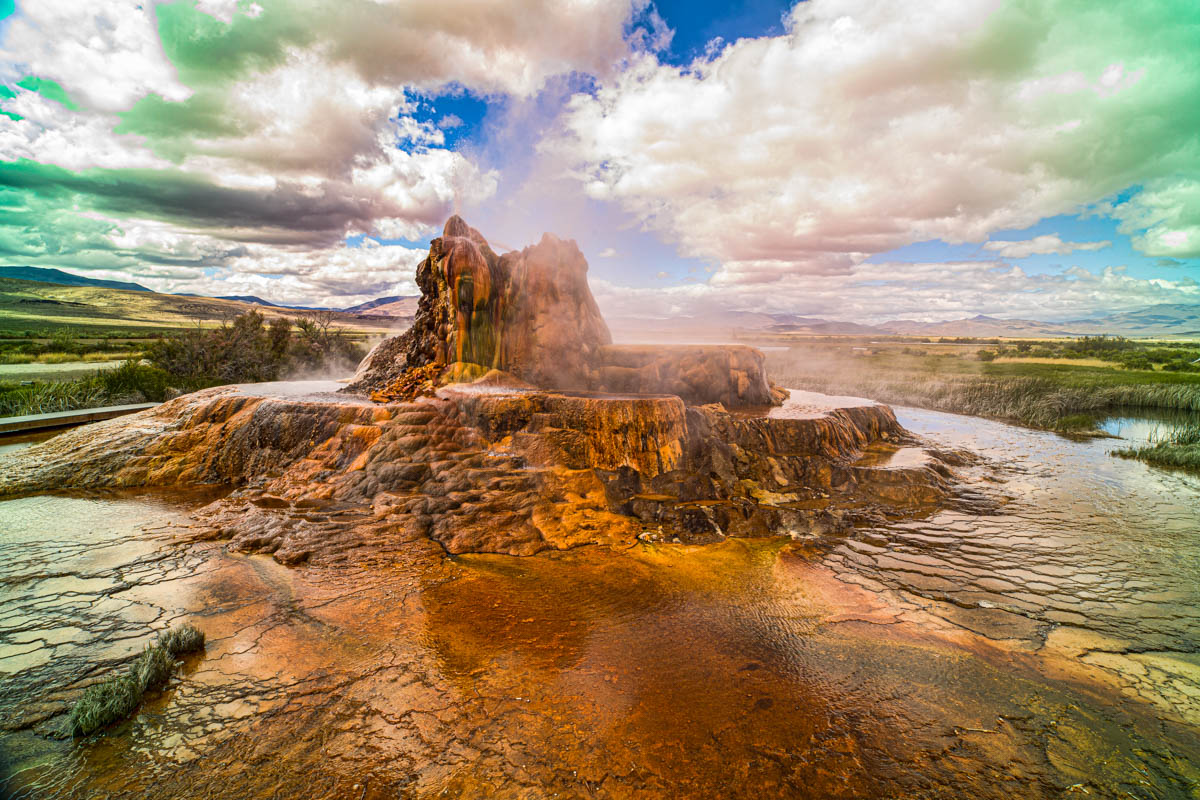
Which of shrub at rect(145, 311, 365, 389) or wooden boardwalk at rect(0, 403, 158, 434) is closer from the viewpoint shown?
wooden boardwalk at rect(0, 403, 158, 434)

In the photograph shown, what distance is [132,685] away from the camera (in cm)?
381

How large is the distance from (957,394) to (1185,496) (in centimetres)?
1222

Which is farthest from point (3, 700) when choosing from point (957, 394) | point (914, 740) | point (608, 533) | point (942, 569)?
point (957, 394)

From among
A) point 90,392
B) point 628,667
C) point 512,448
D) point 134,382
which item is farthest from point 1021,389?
point 90,392

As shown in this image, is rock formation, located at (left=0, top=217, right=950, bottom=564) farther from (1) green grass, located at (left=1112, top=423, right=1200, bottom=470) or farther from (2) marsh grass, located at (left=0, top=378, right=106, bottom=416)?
(2) marsh grass, located at (left=0, top=378, right=106, bottom=416)

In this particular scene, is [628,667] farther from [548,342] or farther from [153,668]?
[548,342]

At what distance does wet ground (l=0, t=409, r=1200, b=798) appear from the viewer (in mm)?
3279

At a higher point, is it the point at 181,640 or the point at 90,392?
the point at 90,392

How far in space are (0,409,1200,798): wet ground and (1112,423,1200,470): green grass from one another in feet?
19.9

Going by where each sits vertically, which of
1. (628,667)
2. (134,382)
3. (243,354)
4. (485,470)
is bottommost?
(628,667)

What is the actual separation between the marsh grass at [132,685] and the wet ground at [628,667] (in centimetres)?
15

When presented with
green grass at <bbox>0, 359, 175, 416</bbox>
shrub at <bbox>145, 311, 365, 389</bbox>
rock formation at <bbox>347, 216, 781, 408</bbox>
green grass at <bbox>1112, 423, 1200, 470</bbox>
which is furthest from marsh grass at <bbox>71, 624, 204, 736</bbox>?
green grass at <bbox>1112, 423, 1200, 470</bbox>

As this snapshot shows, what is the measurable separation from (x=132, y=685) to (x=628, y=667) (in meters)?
4.33

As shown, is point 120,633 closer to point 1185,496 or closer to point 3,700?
point 3,700
